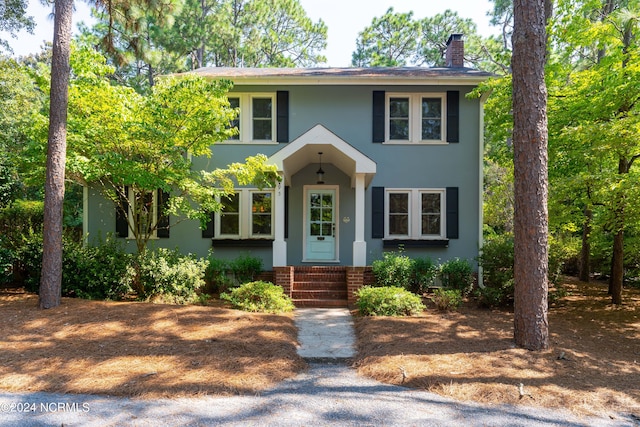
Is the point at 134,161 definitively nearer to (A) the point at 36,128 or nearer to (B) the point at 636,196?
(A) the point at 36,128

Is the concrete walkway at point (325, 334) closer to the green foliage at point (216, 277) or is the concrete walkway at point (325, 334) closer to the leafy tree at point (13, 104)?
the green foliage at point (216, 277)

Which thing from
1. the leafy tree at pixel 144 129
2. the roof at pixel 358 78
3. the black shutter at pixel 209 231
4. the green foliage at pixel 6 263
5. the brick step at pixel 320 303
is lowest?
the brick step at pixel 320 303

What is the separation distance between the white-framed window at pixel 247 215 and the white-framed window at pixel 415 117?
3782 mm

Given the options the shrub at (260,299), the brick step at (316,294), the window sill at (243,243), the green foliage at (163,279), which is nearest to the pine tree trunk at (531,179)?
the shrub at (260,299)

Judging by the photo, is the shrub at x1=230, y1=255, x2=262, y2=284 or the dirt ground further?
the shrub at x1=230, y1=255, x2=262, y2=284

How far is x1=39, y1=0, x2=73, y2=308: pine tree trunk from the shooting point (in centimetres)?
706

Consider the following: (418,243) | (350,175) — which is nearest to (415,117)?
(350,175)

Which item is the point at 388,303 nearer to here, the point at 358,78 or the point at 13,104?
the point at 358,78

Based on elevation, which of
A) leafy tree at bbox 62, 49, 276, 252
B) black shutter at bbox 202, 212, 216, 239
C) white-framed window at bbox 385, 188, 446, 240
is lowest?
black shutter at bbox 202, 212, 216, 239

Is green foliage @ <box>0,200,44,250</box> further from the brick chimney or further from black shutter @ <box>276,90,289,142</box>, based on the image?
the brick chimney

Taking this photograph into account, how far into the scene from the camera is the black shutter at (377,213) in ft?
35.0

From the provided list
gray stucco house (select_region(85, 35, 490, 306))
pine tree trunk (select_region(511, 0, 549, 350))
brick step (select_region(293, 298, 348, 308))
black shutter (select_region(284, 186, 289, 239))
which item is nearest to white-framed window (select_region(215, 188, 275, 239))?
gray stucco house (select_region(85, 35, 490, 306))

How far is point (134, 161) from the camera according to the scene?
7.99 metres

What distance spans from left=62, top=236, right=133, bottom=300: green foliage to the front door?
462 centimetres
